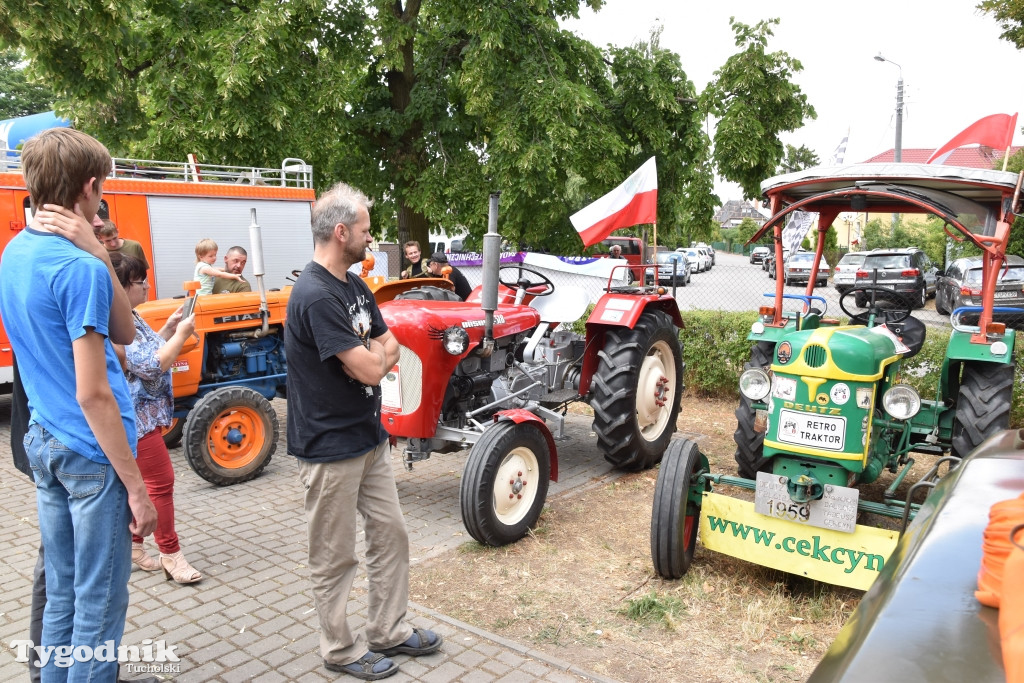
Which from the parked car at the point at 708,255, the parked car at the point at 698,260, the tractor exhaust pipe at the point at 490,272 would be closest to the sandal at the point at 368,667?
the tractor exhaust pipe at the point at 490,272

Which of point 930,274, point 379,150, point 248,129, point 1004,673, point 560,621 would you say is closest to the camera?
point 1004,673

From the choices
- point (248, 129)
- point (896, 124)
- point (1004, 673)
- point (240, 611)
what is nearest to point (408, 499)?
point (240, 611)

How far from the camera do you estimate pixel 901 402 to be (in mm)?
3697

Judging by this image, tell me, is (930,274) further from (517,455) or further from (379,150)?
(517,455)

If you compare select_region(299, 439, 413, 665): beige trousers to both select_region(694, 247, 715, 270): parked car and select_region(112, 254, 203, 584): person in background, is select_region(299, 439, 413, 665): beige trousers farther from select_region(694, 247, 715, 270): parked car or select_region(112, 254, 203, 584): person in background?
select_region(694, 247, 715, 270): parked car

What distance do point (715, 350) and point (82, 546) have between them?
6.74m

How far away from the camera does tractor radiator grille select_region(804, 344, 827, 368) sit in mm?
3684

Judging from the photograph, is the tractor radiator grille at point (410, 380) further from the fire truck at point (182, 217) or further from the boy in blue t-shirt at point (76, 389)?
the fire truck at point (182, 217)

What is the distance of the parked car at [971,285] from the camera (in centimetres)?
1380

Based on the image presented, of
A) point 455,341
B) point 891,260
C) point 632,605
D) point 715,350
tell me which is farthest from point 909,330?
point 891,260

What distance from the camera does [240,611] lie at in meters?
3.54

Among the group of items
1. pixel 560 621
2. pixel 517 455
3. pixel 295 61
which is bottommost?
pixel 560 621

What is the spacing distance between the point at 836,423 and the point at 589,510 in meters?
1.79

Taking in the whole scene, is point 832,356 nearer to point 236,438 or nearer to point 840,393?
point 840,393
